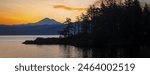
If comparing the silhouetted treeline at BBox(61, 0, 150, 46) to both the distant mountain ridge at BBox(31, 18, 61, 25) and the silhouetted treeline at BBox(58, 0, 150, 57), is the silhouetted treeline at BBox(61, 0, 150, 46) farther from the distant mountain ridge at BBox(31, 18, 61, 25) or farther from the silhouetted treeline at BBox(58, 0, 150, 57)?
the distant mountain ridge at BBox(31, 18, 61, 25)

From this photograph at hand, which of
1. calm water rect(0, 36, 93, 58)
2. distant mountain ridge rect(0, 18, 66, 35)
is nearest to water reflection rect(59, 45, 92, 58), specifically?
calm water rect(0, 36, 93, 58)

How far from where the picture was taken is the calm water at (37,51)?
267cm

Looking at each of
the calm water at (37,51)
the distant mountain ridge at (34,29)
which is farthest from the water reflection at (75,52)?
the distant mountain ridge at (34,29)

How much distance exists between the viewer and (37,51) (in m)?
2.69

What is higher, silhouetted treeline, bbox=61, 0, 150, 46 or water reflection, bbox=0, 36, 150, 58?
silhouetted treeline, bbox=61, 0, 150, 46

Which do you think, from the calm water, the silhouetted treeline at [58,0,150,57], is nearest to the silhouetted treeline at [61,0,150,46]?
the silhouetted treeline at [58,0,150,57]

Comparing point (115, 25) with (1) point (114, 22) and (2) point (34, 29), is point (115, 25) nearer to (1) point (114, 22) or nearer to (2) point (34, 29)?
(1) point (114, 22)

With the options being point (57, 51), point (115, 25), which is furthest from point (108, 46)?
point (57, 51)

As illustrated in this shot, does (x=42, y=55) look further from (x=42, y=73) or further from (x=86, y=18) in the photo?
(x=86, y=18)

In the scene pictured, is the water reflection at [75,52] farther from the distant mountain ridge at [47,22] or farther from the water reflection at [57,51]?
the distant mountain ridge at [47,22]

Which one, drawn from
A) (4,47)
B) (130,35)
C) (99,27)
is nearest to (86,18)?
(99,27)

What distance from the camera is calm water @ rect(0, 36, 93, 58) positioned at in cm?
267

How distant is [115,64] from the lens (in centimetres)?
263

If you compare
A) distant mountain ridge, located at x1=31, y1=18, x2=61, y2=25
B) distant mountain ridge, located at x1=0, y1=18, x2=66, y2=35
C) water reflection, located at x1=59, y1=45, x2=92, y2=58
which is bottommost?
water reflection, located at x1=59, y1=45, x2=92, y2=58
